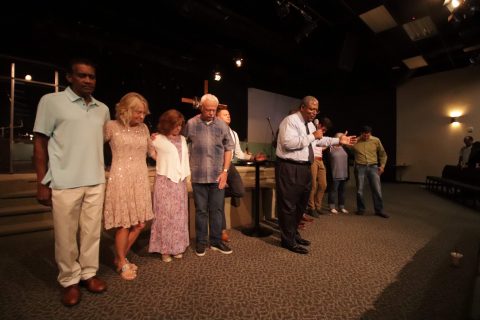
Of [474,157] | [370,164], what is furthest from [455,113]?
[370,164]

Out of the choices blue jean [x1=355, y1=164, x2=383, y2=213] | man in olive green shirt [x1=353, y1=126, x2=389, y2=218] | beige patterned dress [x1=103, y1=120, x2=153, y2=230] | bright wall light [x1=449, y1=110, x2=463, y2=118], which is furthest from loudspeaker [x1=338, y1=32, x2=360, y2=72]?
beige patterned dress [x1=103, y1=120, x2=153, y2=230]

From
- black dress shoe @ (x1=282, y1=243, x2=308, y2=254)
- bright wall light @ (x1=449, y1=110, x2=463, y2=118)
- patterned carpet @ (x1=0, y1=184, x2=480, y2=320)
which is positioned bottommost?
patterned carpet @ (x1=0, y1=184, x2=480, y2=320)

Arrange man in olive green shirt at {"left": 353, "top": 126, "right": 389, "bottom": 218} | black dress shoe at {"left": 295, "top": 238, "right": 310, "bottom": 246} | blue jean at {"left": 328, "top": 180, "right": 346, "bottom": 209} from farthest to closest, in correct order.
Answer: blue jean at {"left": 328, "top": 180, "right": 346, "bottom": 209}, man in olive green shirt at {"left": 353, "top": 126, "right": 389, "bottom": 218}, black dress shoe at {"left": 295, "top": 238, "right": 310, "bottom": 246}

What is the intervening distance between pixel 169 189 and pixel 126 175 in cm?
42

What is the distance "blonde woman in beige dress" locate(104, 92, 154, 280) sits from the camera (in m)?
1.82

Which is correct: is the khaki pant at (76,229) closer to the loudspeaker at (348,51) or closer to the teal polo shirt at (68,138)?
the teal polo shirt at (68,138)

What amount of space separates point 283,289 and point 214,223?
0.94 metres

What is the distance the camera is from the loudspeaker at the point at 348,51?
18.2ft

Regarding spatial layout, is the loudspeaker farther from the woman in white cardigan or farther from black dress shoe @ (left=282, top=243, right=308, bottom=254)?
the woman in white cardigan

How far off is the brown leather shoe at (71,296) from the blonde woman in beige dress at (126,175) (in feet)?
1.17

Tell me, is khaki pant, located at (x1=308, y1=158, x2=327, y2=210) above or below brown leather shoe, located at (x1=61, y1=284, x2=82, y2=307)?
above

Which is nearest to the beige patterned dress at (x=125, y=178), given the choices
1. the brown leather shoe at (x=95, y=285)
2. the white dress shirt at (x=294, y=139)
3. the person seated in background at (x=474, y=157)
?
the brown leather shoe at (x=95, y=285)

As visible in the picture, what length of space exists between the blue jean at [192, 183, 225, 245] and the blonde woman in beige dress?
20.9 inches

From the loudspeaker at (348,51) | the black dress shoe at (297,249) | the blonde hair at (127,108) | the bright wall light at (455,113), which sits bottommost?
the black dress shoe at (297,249)
